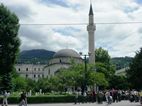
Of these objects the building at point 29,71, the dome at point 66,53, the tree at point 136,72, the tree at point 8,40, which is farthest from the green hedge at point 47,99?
the building at point 29,71

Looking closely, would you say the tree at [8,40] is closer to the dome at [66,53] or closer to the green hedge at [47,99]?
the green hedge at [47,99]

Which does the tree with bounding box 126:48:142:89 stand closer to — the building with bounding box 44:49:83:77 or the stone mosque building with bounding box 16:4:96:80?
the stone mosque building with bounding box 16:4:96:80

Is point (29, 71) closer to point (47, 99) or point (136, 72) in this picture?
point (136, 72)

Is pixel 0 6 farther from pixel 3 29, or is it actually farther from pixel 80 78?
pixel 80 78

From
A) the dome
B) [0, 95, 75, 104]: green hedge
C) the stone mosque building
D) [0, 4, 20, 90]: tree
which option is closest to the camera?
[0, 95, 75, 104]: green hedge

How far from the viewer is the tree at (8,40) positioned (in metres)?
56.6

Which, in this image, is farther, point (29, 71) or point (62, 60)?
point (29, 71)

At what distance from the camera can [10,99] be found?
170ft

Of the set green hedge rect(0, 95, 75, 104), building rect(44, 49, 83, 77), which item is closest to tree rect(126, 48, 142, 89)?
green hedge rect(0, 95, 75, 104)

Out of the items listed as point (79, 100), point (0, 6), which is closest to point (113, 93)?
point (79, 100)

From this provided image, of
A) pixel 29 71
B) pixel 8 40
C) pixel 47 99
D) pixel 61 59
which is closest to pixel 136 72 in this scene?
pixel 47 99

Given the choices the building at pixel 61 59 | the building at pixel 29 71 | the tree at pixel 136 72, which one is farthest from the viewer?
the building at pixel 29 71

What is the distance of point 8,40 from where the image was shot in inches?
2249

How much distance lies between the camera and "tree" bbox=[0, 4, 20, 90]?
5662 cm
